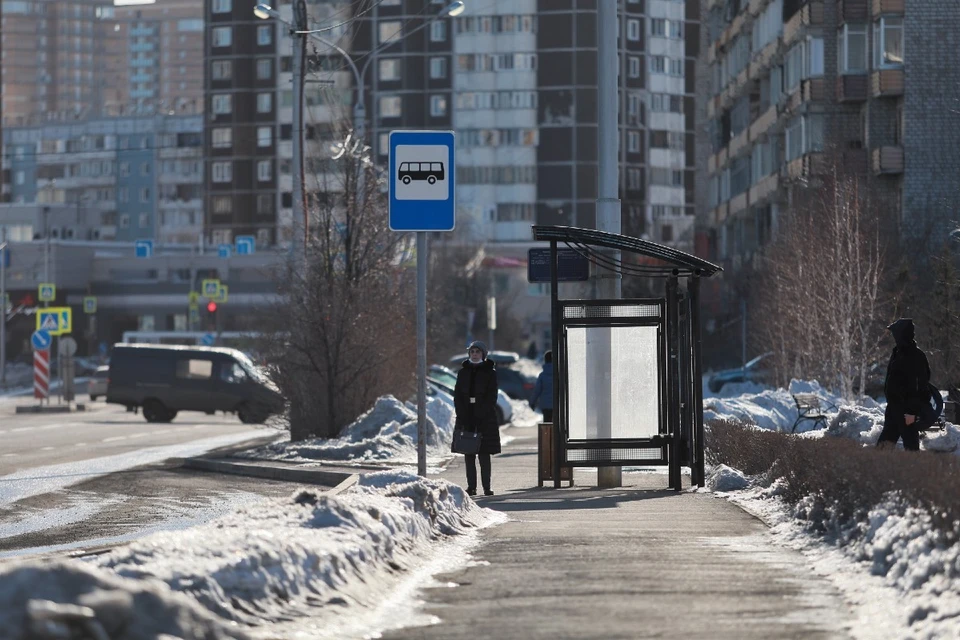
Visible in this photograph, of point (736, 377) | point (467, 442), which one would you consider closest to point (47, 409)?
point (736, 377)

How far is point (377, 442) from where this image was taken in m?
25.5

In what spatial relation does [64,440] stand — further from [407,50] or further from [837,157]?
[407,50]

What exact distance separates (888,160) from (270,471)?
126 ft

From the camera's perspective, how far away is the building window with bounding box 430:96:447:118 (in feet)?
433

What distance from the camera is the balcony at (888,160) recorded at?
5747 cm

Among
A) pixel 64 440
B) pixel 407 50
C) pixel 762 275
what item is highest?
pixel 407 50

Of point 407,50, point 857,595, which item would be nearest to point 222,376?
point 857,595

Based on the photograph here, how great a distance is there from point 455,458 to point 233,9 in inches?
4664

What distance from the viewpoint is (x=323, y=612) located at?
27.7ft

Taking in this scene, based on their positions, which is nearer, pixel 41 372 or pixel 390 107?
pixel 41 372

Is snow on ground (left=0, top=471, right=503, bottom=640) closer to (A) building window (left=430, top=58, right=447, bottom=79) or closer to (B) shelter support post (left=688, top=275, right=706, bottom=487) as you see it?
(B) shelter support post (left=688, top=275, right=706, bottom=487)

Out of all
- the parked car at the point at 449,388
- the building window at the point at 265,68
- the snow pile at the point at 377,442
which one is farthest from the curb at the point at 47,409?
the building window at the point at 265,68

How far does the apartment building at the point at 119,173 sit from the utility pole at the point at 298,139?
5334 inches

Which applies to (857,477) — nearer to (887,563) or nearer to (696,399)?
(887,563)
